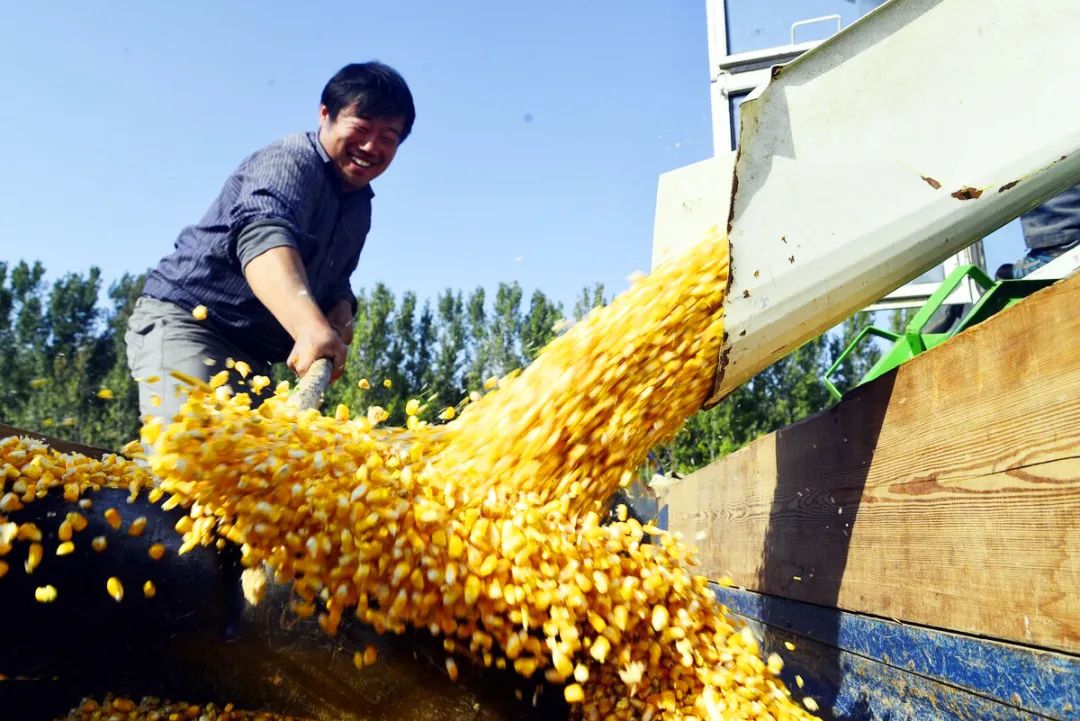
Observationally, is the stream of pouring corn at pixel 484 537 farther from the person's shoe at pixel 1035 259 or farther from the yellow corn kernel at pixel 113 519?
the person's shoe at pixel 1035 259

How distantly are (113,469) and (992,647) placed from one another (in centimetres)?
191

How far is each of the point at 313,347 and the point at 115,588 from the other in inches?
29.9

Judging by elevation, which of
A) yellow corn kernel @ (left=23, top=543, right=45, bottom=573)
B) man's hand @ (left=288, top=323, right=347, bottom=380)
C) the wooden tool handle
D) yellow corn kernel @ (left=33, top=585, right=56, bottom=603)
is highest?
man's hand @ (left=288, top=323, right=347, bottom=380)

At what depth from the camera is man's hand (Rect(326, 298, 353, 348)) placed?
10.4ft

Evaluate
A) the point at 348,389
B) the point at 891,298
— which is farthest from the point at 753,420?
the point at 891,298

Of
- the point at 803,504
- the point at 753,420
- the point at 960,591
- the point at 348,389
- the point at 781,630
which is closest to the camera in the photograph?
the point at 960,591

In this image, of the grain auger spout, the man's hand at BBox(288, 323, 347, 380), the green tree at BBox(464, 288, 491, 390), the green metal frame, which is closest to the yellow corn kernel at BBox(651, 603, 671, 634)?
the grain auger spout

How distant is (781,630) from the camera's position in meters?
2.43

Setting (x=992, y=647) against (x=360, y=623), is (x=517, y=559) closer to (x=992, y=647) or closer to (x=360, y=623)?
(x=360, y=623)

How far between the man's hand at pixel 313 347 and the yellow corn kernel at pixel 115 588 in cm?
70

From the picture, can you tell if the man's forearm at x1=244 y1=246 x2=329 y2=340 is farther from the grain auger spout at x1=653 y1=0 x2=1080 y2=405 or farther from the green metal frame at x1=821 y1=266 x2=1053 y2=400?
the green metal frame at x1=821 y1=266 x2=1053 y2=400

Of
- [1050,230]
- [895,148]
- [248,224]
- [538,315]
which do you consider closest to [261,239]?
[248,224]

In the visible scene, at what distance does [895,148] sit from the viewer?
64.9 inches

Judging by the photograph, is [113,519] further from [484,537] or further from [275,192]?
[275,192]
